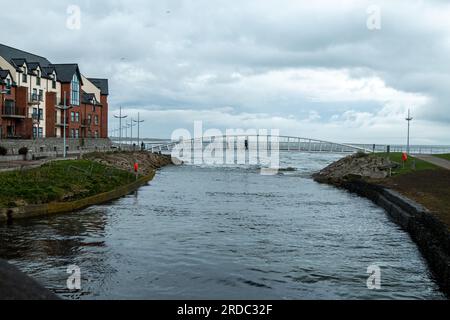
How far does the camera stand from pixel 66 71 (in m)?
75.8

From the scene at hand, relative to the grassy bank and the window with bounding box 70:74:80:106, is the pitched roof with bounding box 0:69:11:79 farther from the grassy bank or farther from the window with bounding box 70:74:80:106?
the grassy bank

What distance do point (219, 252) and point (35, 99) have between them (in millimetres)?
56798

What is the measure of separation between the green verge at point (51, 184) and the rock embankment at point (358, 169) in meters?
23.7

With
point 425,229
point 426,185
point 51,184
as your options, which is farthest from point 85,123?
point 425,229

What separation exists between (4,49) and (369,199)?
182 ft

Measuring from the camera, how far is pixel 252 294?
13125 millimetres

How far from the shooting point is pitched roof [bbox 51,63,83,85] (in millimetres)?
74500

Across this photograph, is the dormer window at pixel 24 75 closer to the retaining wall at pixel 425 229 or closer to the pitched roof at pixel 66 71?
the pitched roof at pixel 66 71

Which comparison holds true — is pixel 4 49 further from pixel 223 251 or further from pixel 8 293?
pixel 8 293

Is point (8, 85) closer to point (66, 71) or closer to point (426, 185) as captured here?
point (66, 71)

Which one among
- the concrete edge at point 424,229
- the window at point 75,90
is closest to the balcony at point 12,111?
the window at point 75,90

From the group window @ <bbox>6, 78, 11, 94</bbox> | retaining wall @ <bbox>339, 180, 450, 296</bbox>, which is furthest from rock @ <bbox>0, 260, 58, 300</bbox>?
window @ <bbox>6, 78, 11, 94</bbox>

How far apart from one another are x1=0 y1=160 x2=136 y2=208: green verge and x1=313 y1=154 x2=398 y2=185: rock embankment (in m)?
23.7

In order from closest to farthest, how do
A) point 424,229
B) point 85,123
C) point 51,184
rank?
point 424,229 < point 51,184 < point 85,123
